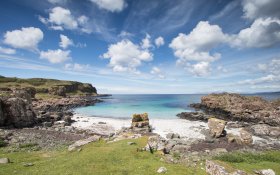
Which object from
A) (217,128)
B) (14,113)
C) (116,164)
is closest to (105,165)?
(116,164)

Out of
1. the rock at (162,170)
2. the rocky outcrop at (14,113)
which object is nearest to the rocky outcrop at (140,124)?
the rocky outcrop at (14,113)

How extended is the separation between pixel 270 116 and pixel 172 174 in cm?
7579

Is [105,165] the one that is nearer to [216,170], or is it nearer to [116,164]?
[116,164]

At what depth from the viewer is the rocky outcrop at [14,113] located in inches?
2221

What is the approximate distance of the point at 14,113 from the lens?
57.8 metres

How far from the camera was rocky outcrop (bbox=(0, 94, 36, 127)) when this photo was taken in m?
56.4

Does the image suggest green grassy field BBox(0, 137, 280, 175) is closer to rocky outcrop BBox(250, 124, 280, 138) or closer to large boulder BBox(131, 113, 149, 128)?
rocky outcrop BBox(250, 124, 280, 138)

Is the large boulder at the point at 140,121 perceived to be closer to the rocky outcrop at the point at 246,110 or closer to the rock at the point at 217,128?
the rock at the point at 217,128

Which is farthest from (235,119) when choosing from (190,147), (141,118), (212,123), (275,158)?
(275,158)

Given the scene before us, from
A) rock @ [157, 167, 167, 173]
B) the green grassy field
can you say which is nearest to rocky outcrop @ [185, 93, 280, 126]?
the green grassy field

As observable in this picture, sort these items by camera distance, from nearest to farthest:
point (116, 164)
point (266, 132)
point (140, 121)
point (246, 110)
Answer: point (116, 164), point (266, 132), point (140, 121), point (246, 110)

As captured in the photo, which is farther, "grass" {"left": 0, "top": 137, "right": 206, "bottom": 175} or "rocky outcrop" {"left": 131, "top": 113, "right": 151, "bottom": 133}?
"rocky outcrop" {"left": 131, "top": 113, "right": 151, "bottom": 133}

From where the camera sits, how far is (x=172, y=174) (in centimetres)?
1997

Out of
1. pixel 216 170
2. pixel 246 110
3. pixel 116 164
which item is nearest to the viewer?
pixel 216 170
